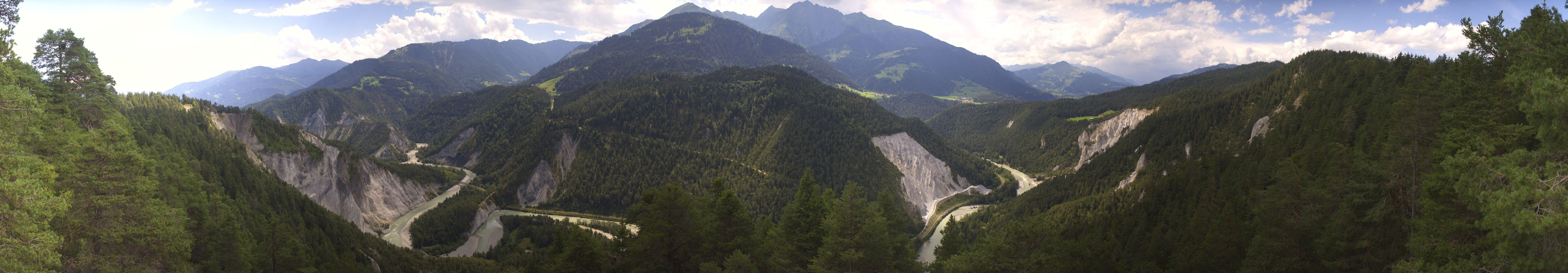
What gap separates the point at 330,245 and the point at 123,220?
119ft

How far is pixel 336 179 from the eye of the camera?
340 ft

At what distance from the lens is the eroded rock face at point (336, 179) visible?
95438 millimetres

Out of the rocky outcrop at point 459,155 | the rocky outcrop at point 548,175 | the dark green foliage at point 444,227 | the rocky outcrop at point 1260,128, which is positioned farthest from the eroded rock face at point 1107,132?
the rocky outcrop at point 459,155

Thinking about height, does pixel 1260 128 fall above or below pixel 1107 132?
above

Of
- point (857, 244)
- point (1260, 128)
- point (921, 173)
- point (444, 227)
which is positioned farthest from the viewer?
point (921, 173)

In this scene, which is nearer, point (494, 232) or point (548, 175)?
point (494, 232)

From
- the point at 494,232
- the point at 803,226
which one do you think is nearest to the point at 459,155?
the point at 494,232

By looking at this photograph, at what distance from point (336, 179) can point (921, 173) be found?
12280 cm

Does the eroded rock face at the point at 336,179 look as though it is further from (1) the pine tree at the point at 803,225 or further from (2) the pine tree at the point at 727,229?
(1) the pine tree at the point at 803,225

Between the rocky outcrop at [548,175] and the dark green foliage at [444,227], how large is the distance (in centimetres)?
1253

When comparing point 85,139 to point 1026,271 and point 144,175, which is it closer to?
point 144,175

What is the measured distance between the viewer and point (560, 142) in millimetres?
146875

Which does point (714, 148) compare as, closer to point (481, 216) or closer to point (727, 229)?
point (481, 216)

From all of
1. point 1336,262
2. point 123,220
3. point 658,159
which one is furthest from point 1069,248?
point 658,159
